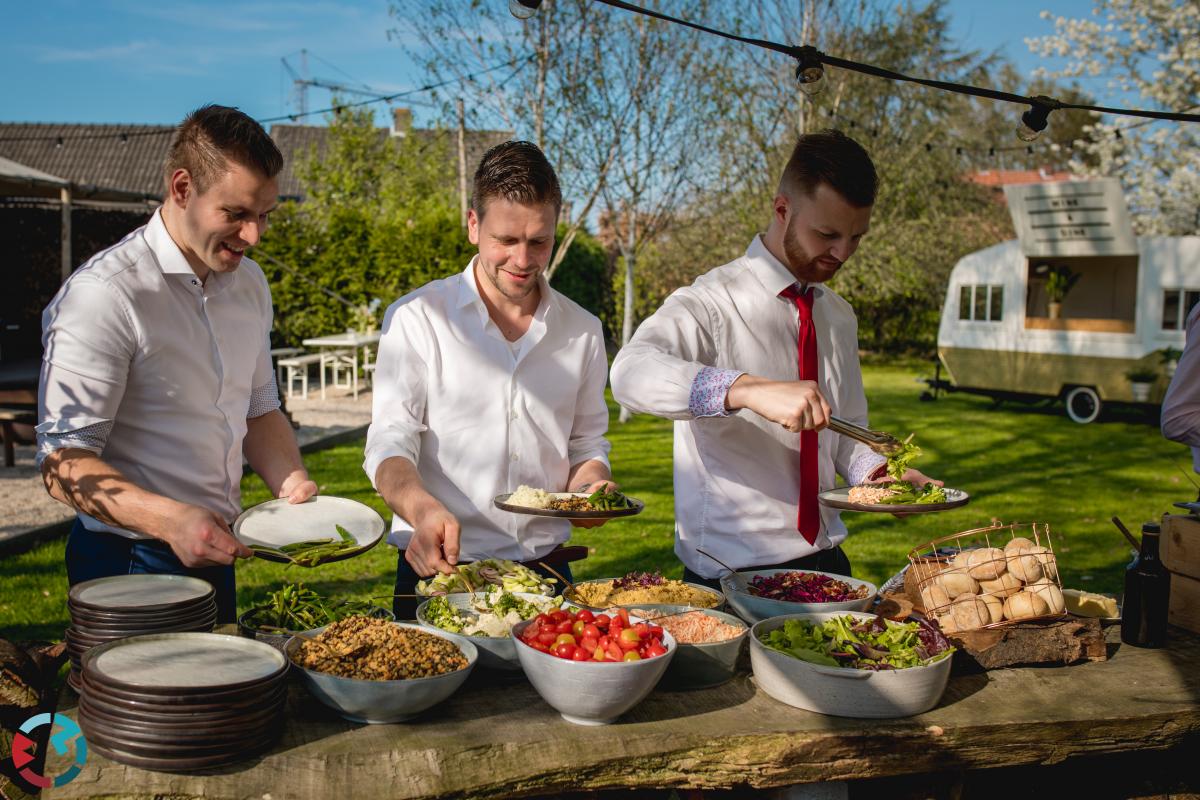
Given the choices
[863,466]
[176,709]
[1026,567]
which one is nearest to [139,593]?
[176,709]

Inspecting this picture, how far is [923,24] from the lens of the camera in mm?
21562

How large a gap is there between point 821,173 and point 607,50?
34.6ft

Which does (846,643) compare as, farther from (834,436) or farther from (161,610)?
(161,610)

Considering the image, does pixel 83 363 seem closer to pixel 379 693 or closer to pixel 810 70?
pixel 379 693

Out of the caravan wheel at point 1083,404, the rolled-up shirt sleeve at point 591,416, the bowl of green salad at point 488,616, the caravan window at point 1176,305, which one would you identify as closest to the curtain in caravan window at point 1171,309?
the caravan window at point 1176,305

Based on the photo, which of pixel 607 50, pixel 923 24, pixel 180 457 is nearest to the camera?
pixel 180 457

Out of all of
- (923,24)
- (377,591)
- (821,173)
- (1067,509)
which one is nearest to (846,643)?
(821,173)

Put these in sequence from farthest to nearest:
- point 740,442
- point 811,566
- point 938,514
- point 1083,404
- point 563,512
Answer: point 1083,404 → point 938,514 → point 811,566 → point 740,442 → point 563,512

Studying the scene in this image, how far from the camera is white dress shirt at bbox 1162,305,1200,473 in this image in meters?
3.65

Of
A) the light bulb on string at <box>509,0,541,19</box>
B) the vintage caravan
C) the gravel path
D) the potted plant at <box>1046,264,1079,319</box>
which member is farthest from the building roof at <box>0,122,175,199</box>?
the light bulb on string at <box>509,0,541,19</box>

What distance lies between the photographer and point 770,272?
10.4 feet

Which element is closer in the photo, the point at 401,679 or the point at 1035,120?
the point at 401,679

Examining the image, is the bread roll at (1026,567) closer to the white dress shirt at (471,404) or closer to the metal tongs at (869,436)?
the metal tongs at (869,436)

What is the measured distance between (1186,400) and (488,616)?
2579 millimetres
